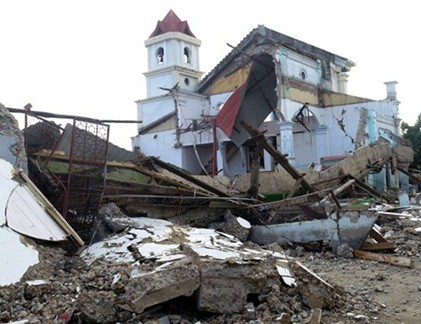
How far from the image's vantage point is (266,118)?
1950cm

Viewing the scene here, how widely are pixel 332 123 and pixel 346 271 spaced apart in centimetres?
1609

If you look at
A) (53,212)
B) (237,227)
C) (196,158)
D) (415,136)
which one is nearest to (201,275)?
(53,212)

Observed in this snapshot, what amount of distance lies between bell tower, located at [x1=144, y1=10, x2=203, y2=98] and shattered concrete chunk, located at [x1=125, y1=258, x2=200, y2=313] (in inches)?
832

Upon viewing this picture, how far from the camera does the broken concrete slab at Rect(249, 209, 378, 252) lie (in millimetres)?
8336

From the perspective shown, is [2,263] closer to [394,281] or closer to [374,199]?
[394,281]

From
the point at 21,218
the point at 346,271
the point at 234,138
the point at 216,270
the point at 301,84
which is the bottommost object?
the point at 346,271

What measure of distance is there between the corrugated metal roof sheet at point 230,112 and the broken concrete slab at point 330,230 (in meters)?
7.69

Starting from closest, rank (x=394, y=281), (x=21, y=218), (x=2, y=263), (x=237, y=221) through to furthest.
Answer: (x=2, y=263)
(x=21, y=218)
(x=394, y=281)
(x=237, y=221)

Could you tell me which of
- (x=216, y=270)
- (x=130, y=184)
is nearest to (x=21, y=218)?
(x=216, y=270)

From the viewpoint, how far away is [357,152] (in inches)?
620

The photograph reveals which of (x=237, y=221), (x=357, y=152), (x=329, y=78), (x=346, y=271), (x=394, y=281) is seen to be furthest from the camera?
(x=329, y=78)

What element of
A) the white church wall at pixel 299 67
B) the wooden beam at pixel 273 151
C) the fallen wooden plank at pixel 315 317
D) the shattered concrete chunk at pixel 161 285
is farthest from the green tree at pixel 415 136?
the shattered concrete chunk at pixel 161 285

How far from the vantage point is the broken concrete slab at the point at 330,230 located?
8.34 m

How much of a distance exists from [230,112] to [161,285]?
47.4ft
